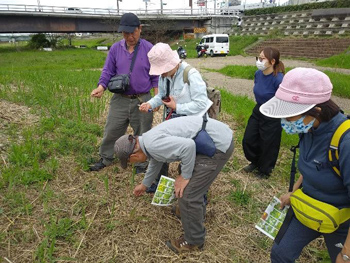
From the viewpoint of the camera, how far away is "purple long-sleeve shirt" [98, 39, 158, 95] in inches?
122

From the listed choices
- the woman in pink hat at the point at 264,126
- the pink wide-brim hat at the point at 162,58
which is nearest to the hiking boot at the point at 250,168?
the woman in pink hat at the point at 264,126

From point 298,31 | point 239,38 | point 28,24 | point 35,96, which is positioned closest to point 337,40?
point 298,31

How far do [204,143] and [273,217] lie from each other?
0.69 meters

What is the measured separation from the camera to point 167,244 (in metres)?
2.29

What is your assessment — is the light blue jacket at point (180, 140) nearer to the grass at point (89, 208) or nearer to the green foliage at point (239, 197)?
the grass at point (89, 208)

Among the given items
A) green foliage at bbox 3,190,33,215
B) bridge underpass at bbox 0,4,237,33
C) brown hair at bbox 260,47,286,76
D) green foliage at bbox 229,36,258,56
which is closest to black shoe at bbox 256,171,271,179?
brown hair at bbox 260,47,286,76

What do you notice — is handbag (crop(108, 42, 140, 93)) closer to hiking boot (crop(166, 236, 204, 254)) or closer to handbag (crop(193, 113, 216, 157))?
handbag (crop(193, 113, 216, 157))

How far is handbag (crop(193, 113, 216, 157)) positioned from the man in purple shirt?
1.43 m

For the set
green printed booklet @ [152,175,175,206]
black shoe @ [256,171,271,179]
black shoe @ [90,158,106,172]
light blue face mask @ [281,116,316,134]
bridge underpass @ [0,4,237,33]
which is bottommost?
black shoe @ [256,171,271,179]

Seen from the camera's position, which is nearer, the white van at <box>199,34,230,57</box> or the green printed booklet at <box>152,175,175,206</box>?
the green printed booklet at <box>152,175,175,206</box>


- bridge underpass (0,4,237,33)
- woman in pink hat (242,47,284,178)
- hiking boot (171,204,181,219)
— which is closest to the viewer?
hiking boot (171,204,181,219)

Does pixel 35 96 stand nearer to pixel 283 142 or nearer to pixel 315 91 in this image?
pixel 283 142

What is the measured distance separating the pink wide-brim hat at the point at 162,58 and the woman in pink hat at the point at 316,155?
0.92 metres

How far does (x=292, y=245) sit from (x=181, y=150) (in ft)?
2.72
